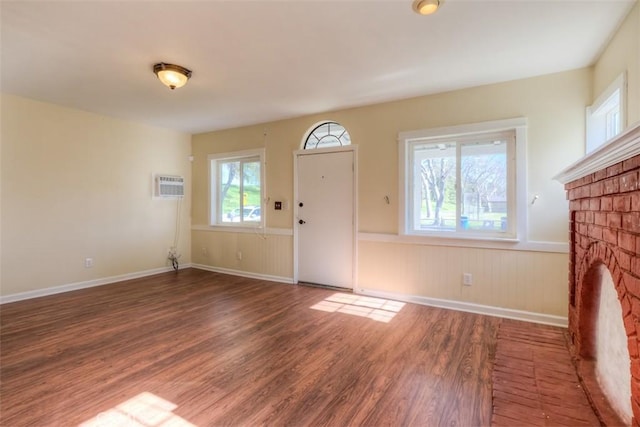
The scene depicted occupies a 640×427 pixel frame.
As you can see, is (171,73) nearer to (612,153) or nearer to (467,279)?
(612,153)

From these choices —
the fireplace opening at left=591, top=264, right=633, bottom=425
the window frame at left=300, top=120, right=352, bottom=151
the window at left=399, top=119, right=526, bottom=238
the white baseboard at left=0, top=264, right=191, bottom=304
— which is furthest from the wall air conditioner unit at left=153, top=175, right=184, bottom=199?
the fireplace opening at left=591, top=264, right=633, bottom=425

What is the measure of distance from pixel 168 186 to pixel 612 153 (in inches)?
220

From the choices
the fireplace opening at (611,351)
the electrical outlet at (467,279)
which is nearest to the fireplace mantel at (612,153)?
the fireplace opening at (611,351)

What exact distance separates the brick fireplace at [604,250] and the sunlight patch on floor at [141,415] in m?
2.16

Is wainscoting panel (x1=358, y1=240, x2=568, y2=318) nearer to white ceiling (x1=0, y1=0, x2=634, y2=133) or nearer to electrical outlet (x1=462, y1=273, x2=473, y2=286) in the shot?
electrical outlet (x1=462, y1=273, x2=473, y2=286)

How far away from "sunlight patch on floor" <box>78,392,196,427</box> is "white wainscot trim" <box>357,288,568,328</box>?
8.84 ft

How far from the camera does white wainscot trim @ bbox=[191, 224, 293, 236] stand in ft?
15.7

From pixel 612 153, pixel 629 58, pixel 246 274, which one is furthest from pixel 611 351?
pixel 246 274

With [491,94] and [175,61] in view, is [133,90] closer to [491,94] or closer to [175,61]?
[175,61]

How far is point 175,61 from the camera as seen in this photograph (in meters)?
2.80

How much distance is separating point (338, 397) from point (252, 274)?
3.41 m

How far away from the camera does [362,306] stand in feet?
11.8

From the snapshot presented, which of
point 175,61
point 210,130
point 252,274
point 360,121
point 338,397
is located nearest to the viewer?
point 338,397

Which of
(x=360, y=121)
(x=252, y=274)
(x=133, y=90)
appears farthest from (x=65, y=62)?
(x=252, y=274)
